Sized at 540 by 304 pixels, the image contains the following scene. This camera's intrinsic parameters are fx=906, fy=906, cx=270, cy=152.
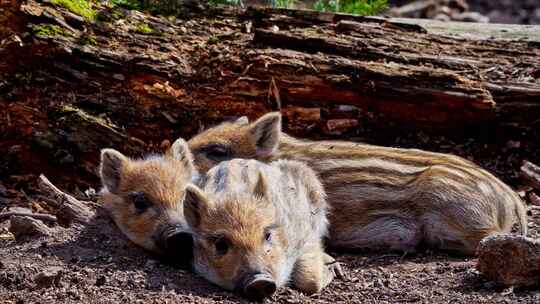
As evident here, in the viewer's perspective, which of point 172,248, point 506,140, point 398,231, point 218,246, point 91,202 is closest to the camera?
point 218,246

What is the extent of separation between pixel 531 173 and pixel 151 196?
7.91 feet

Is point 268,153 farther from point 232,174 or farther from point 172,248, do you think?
point 172,248

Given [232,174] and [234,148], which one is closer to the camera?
[232,174]

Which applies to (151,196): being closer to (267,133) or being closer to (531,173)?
(267,133)

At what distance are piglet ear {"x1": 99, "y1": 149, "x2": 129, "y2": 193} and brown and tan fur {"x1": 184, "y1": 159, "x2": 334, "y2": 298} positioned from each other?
55 cm

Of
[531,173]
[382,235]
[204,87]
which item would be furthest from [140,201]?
[531,173]

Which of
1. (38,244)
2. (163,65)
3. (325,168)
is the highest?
(163,65)

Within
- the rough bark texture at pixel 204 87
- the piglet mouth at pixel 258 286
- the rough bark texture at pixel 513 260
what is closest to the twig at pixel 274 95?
the rough bark texture at pixel 204 87

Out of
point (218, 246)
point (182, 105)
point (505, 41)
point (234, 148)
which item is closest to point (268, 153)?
point (234, 148)

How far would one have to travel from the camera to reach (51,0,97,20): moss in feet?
19.9

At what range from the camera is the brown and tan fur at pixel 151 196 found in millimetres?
4922

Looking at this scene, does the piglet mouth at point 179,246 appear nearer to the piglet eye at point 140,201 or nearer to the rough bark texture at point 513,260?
the piglet eye at point 140,201

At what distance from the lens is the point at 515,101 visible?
5.98 meters

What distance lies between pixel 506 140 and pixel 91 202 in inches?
110
